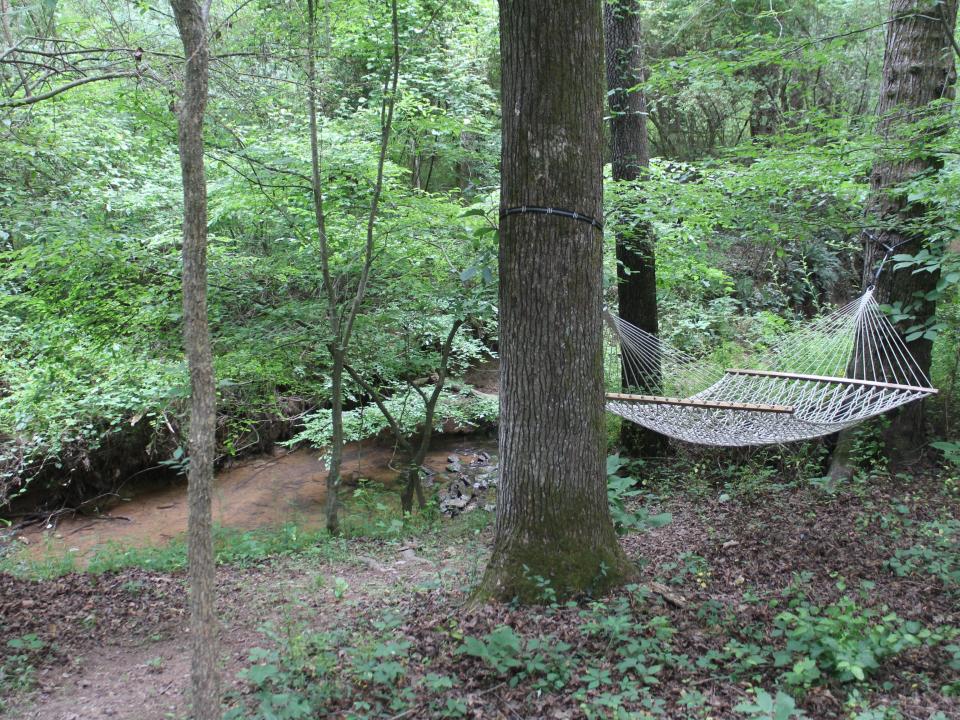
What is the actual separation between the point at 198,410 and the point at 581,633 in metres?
1.36

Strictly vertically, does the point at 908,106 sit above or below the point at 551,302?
above

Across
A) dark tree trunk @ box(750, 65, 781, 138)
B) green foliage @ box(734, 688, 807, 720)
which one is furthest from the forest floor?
dark tree trunk @ box(750, 65, 781, 138)

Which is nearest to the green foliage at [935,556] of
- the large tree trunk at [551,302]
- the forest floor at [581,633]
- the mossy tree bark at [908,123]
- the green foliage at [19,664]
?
the forest floor at [581,633]

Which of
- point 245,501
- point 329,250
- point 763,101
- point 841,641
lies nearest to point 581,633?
point 841,641

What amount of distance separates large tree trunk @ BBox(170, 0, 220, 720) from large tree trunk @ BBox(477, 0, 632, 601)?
3.25 ft

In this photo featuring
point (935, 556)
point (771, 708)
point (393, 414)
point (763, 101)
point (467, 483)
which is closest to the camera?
point (771, 708)

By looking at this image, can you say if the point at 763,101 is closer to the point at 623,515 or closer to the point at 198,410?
the point at 623,515

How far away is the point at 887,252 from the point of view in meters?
3.43

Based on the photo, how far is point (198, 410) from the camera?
167cm

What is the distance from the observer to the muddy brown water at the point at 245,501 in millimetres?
5289

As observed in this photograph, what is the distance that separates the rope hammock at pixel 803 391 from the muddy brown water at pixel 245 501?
288 cm

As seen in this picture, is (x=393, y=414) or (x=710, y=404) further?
(x=393, y=414)

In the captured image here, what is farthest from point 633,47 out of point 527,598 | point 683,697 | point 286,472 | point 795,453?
point 286,472

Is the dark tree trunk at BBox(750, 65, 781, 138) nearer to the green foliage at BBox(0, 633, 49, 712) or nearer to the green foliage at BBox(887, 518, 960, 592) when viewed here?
the green foliage at BBox(887, 518, 960, 592)
